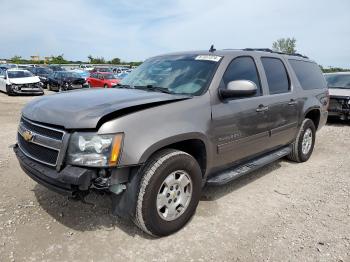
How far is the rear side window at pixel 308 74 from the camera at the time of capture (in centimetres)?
556

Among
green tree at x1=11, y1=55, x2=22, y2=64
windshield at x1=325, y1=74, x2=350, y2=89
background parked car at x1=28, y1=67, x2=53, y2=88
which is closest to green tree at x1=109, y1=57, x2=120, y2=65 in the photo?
green tree at x1=11, y1=55, x2=22, y2=64

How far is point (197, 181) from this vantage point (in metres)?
3.43

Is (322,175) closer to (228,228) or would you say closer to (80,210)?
(228,228)

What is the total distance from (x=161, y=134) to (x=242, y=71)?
66.9 inches

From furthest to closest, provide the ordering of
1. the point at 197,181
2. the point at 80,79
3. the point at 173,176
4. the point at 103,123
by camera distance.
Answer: the point at 80,79 < the point at 197,181 < the point at 173,176 < the point at 103,123

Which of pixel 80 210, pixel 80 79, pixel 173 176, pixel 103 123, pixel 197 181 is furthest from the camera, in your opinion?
pixel 80 79

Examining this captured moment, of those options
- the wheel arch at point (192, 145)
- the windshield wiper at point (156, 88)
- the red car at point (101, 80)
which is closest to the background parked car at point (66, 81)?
the red car at point (101, 80)

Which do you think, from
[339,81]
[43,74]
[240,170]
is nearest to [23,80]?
[43,74]

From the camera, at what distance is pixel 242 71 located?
4.16 m

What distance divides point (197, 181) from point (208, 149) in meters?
0.37

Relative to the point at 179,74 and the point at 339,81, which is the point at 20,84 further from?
the point at 179,74

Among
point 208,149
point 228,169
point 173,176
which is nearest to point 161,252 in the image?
point 173,176

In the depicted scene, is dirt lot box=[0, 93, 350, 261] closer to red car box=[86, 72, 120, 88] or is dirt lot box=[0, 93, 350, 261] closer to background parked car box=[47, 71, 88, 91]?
red car box=[86, 72, 120, 88]

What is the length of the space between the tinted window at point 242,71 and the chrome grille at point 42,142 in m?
1.96
